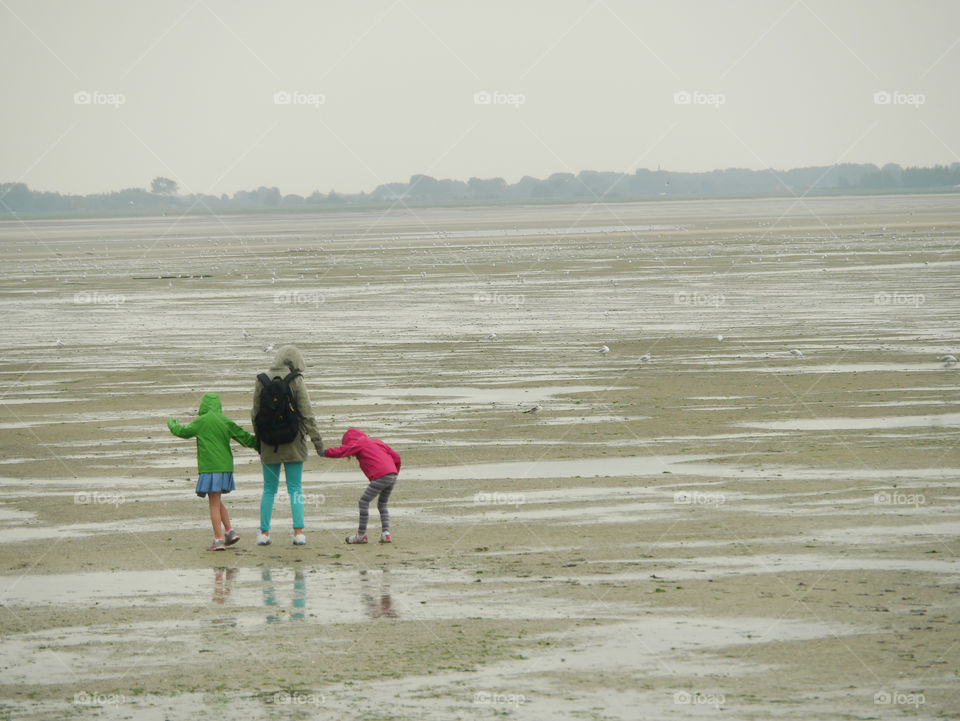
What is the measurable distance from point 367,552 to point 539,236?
229 ft

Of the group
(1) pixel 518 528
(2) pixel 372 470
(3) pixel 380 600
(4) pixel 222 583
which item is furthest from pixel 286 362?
(3) pixel 380 600

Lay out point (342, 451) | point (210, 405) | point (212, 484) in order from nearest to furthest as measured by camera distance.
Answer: point (212, 484)
point (342, 451)
point (210, 405)

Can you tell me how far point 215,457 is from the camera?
41.5 ft

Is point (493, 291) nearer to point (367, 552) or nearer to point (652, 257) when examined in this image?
point (652, 257)

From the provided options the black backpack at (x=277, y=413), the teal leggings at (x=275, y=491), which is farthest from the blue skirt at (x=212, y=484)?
the black backpack at (x=277, y=413)

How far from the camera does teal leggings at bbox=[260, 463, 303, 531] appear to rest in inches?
491

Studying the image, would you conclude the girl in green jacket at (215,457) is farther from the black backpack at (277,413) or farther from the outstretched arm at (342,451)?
the outstretched arm at (342,451)

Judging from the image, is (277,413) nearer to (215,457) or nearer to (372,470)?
(215,457)

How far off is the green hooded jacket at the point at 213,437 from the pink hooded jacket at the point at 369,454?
0.88m

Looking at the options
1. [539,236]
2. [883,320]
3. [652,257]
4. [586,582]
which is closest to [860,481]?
[586,582]

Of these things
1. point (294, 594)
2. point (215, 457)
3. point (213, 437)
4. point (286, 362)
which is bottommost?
point (294, 594)

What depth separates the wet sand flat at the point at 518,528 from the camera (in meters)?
8.54

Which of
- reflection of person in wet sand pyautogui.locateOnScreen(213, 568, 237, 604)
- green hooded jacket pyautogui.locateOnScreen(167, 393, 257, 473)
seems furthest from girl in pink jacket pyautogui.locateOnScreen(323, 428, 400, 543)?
reflection of person in wet sand pyautogui.locateOnScreen(213, 568, 237, 604)

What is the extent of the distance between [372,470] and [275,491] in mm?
892
